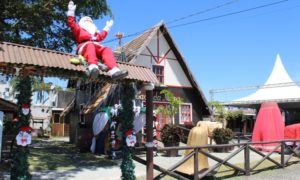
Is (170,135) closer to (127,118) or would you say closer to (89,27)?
(127,118)

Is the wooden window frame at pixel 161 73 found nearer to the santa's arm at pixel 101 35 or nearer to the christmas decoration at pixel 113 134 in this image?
the christmas decoration at pixel 113 134

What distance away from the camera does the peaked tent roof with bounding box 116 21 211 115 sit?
21.8 metres

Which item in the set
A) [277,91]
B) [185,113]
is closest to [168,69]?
[185,113]

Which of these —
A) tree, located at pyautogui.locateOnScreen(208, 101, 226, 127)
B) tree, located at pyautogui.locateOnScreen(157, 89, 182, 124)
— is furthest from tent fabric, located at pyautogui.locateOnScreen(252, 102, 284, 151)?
tree, located at pyautogui.locateOnScreen(208, 101, 226, 127)

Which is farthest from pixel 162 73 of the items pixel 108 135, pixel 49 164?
pixel 49 164

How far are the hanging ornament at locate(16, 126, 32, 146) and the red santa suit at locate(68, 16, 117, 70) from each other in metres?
1.89

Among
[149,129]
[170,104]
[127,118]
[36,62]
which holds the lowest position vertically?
[149,129]

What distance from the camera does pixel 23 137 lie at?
7.52 metres

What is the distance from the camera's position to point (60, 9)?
16844mm

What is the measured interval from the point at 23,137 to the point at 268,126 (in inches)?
527

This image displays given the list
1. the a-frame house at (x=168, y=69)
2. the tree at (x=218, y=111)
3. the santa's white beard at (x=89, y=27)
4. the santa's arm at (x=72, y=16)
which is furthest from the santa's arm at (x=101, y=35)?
the tree at (x=218, y=111)

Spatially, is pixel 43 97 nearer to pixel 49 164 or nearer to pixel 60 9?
pixel 60 9

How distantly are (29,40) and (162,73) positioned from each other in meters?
9.47

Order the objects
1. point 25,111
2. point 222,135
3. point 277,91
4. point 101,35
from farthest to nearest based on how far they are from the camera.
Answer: point 277,91
point 222,135
point 101,35
point 25,111
